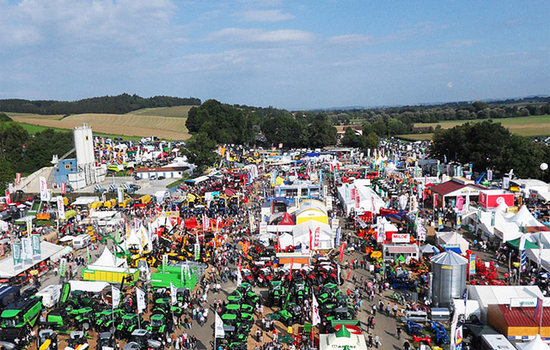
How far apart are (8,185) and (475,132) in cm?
4733

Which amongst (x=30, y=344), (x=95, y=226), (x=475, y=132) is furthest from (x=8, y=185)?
(x=475, y=132)

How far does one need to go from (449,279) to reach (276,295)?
683 cm

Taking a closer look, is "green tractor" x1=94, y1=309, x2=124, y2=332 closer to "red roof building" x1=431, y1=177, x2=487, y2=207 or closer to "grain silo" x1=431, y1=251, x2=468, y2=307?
"grain silo" x1=431, y1=251, x2=468, y2=307

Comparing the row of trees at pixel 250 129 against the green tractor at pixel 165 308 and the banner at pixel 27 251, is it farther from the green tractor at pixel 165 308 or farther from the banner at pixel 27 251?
the green tractor at pixel 165 308

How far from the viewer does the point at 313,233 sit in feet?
79.5

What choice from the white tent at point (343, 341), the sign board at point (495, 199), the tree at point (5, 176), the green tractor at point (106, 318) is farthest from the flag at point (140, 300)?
the tree at point (5, 176)

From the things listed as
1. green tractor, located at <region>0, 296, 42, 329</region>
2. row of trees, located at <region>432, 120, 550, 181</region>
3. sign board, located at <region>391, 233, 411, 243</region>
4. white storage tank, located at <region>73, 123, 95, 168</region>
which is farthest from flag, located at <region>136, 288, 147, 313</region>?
row of trees, located at <region>432, 120, 550, 181</region>

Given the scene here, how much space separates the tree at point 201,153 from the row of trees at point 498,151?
1122 inches

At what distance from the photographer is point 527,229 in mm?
24609

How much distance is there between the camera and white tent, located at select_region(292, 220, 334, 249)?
2378cm

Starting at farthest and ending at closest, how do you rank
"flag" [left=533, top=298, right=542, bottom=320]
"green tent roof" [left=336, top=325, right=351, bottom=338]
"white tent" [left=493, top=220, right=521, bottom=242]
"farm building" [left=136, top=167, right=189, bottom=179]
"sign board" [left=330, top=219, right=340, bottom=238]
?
"farm building" [left=136, top=167, right=189, bottom=179] < "sign board" [left=330, top=219, right=340, bottom=238] < "white tent" [left=493, top=220, right=521, bottom=242] < "flag" [left=533, top=298, right=542, bottom=320] < "green tent roof" [left=336, top=325, right=351, bottom=338]

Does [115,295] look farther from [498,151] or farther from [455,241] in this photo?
[498,151]

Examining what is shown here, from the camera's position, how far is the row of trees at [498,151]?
41438 mm

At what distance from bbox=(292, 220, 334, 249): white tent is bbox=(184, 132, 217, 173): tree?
91.9 feet
